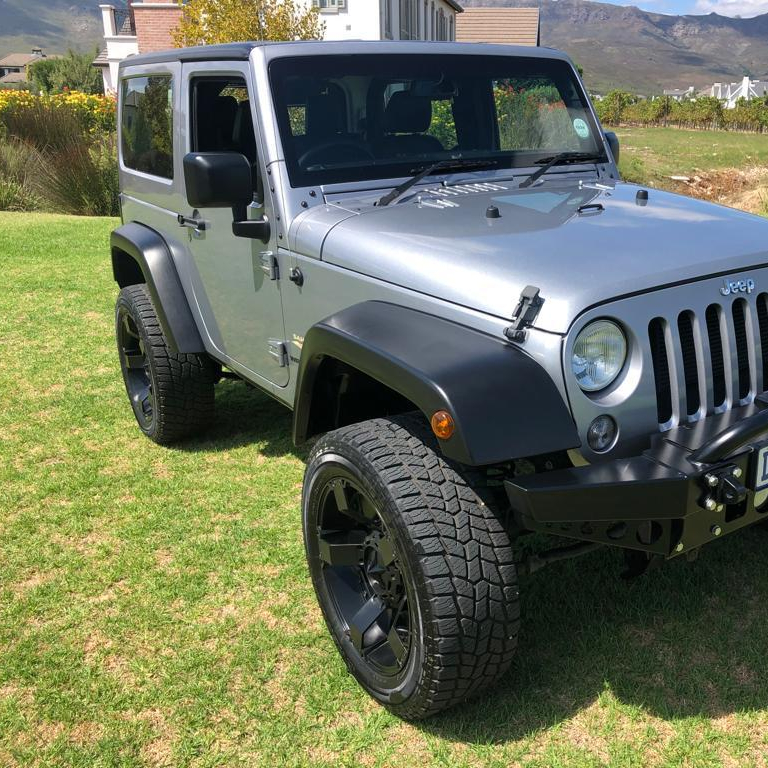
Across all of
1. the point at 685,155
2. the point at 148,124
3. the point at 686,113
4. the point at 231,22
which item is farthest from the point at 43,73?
the point at 148,124

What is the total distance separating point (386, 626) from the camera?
2691 millimetres

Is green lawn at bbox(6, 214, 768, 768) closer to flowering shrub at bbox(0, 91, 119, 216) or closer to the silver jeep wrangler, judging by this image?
the silver jeep wrangler

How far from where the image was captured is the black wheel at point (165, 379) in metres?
4.29

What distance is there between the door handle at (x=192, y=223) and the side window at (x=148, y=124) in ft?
0.82

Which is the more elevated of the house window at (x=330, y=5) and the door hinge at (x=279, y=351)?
the house window at (x=330, y=5)

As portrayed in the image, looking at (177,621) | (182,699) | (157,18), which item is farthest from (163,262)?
(157,18)

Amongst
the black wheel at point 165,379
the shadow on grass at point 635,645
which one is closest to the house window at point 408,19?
the black wheel at point 165,379

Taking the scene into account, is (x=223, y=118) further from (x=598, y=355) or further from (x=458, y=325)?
(x=598, y=355)

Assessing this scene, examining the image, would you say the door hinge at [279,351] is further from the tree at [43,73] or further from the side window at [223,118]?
the tree at [43,73]

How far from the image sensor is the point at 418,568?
2.29 meters

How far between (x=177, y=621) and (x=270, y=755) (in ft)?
→ 2.58

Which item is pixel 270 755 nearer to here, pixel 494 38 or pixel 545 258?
pixel 545 258

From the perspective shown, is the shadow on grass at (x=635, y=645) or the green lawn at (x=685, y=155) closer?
the shadow on grass at (x=635, y=645)

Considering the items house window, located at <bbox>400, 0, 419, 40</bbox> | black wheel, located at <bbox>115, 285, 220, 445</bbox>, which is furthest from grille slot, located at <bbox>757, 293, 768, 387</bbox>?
house window, located at <bbox>400, 0, 419, 40</bbox>
